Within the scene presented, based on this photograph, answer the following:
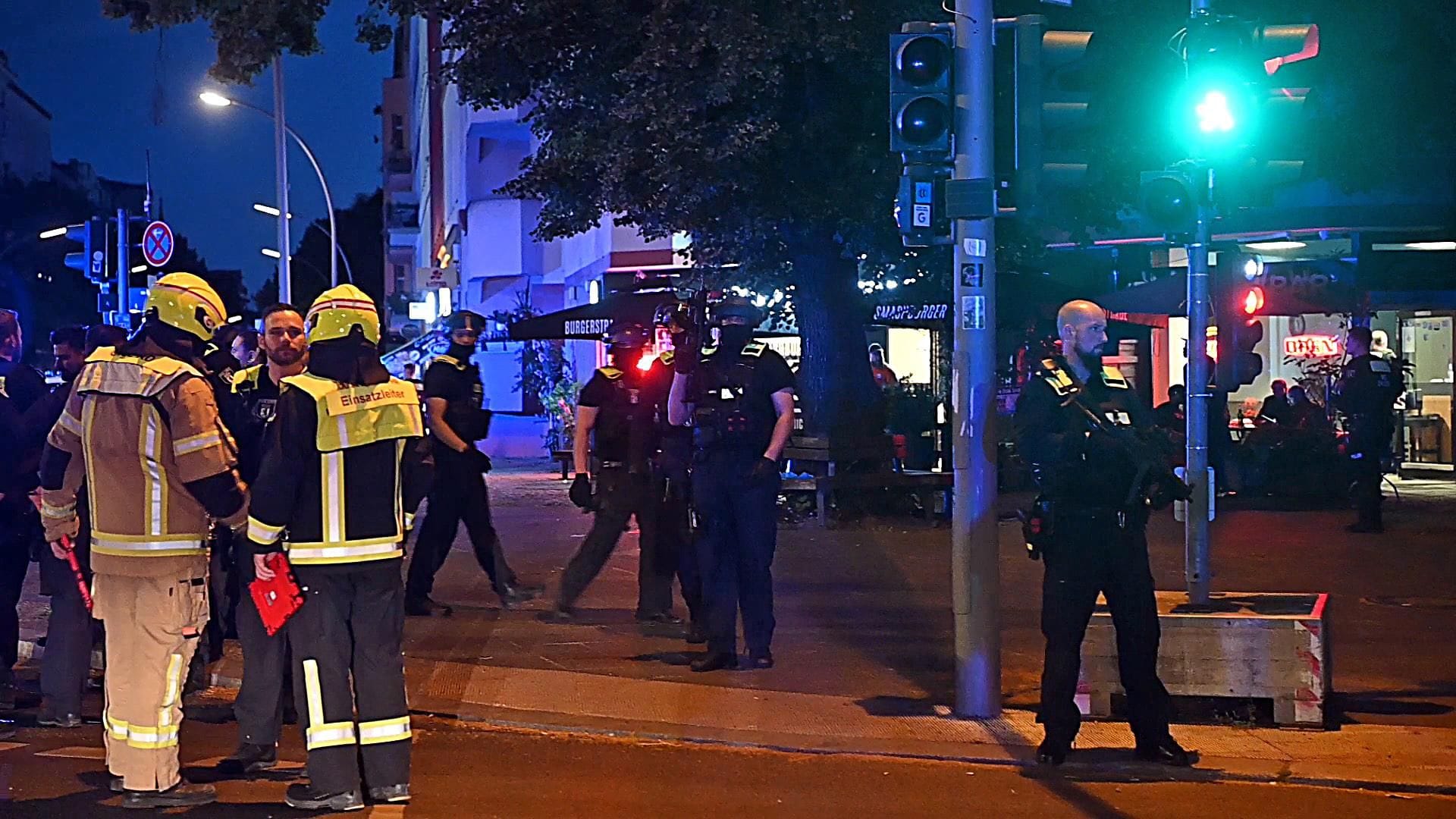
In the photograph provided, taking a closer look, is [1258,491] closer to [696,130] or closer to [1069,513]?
[696,130]

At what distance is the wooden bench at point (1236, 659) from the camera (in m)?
7.38

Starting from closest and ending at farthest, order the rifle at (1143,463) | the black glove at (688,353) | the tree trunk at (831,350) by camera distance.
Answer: the rifle at (1143,463), the black glove at (688,353), the tree trunk at (831,350)

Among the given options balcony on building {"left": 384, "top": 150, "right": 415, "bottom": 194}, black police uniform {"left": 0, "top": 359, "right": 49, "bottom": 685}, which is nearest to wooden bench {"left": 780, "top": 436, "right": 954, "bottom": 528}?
black police uniform {"left": 0, "top": 359, "right": 49, "bottom": 685}

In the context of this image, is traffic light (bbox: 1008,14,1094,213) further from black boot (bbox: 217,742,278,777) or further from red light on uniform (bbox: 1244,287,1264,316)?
red light on uniform (bbox: 1244,287,1264,316)

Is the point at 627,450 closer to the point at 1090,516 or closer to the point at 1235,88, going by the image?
the point at 1090,516

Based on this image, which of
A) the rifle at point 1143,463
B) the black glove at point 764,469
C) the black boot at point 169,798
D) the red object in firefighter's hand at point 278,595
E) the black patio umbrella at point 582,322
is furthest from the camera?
the black patio umbrella at point 582,322

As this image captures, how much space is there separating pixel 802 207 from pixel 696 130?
153 cm

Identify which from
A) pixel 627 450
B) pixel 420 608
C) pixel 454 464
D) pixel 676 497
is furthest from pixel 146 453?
pixel 420 608

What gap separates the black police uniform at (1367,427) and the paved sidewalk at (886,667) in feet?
2.32

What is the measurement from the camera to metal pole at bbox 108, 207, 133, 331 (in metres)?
15.2

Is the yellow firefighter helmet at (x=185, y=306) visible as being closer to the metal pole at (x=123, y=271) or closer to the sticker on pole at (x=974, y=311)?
the sticker on pole at (x=974, y=311)

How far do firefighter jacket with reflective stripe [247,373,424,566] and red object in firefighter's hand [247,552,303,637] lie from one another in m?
0.06

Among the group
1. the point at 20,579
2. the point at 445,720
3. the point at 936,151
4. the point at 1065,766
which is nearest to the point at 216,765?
the point at 445,720

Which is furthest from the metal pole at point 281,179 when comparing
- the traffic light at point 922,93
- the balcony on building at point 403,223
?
the balcony on building at point 403,223
